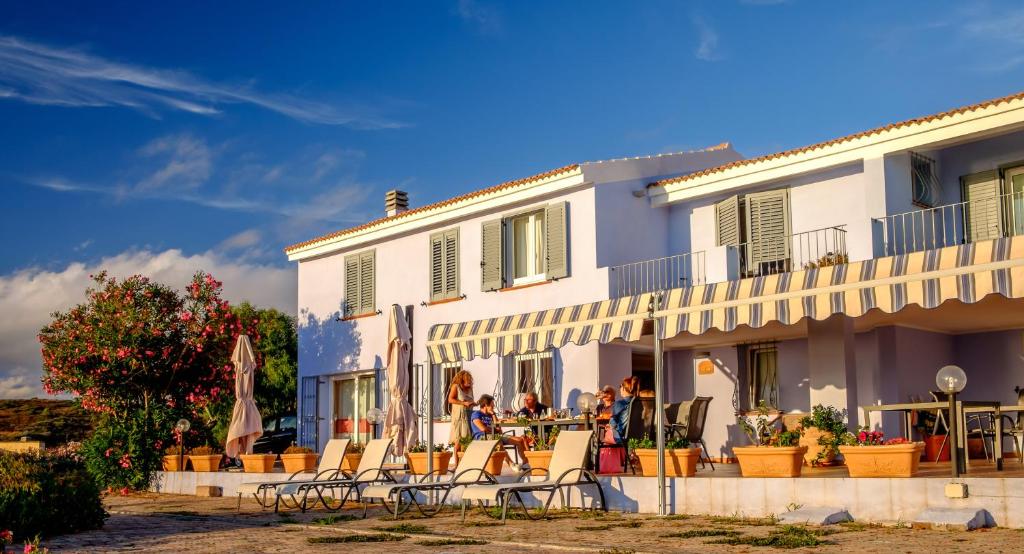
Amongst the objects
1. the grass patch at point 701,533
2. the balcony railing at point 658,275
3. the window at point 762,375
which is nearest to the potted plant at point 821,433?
the window at point 762,375

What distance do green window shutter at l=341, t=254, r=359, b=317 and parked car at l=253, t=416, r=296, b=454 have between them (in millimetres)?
4981

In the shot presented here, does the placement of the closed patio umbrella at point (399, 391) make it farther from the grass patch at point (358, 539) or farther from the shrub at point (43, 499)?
the grass patch at point (358, 539)

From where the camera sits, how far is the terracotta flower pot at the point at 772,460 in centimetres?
1116

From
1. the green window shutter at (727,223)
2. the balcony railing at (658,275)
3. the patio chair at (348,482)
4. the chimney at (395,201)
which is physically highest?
the chimney at (395,201)

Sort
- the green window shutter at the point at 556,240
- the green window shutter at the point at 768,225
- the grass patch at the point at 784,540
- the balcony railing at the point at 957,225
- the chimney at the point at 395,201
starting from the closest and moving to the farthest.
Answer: the grass patch at the point at 784,540 → the balcony railing at the point at 957,225 → the green window shutter at the point at 768,225 → the green window shutter at the point at 556,240 → the chimney at the point at 395,201

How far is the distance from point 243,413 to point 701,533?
12.4 metres

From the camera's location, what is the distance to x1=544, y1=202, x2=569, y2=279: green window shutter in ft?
63.0

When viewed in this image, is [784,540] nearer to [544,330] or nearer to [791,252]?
[544,330]

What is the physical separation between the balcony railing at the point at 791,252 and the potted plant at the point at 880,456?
20.9 feet

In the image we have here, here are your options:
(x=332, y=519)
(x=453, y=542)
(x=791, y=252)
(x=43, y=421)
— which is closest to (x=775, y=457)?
(x=453, y=542)

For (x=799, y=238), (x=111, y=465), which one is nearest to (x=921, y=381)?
(x=799, y=238)

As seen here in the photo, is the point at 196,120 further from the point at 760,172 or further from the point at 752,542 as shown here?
the point at 752,542

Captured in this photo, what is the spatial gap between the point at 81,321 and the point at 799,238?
13.8 m

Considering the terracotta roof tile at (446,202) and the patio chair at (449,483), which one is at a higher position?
the terracotta roof tile at (446,202)
